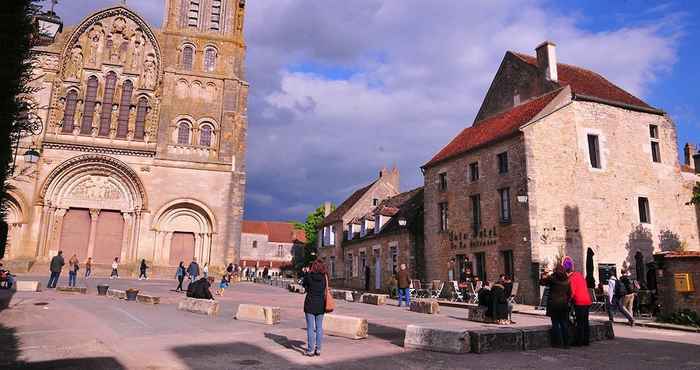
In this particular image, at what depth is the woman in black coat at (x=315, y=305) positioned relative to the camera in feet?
25.1

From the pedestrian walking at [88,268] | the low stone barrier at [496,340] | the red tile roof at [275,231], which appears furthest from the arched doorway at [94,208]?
the red tile roof at [275,231]

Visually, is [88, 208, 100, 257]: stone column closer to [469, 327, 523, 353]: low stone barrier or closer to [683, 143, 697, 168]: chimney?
[469, 327, 523, 353]: low stone barrier

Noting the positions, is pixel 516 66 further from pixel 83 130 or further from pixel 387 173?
pixel 83 130

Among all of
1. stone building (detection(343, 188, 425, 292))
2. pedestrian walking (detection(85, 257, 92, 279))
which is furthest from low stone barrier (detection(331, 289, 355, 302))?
pedestrian walking (detection(85, 257, 92, 279))

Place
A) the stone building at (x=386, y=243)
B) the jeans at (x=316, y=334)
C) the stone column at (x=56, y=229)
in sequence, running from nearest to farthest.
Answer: the jeans at (x=316, y=334), the stone building at (x=386, y=243), the stone column at (x=56, y=229)

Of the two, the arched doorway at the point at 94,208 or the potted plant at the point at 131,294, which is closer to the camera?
the potted plant at the point at 131,294

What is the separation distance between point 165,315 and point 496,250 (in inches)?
567

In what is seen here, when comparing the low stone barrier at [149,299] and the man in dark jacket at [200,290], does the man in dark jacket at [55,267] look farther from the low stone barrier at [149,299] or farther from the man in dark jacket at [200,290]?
the man in dark jacket at [200,290]

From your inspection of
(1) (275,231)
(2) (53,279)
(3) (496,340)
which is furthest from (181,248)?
(1) (275,231)

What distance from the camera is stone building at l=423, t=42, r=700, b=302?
20531 mm

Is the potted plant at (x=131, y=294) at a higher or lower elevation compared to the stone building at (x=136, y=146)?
lower

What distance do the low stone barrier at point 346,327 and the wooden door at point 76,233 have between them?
26833 millimetres

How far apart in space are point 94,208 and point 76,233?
6.27 feet

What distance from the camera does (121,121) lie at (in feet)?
109
